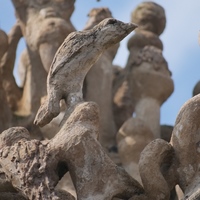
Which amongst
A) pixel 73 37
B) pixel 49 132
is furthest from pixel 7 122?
pixel 73 37

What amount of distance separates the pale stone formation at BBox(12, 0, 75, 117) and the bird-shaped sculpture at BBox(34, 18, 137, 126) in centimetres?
352

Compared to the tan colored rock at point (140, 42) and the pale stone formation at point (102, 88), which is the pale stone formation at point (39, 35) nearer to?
the pale stone formation at point (102, 88)

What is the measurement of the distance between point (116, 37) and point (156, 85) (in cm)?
404

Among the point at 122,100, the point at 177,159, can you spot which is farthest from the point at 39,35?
the point at 177,159

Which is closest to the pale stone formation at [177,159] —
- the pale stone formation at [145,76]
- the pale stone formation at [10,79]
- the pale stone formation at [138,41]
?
the pale stone formation at [145,76]

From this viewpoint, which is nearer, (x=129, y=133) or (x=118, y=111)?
(x=129, y=133)

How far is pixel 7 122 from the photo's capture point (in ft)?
46.5

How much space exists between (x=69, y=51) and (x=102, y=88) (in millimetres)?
4070

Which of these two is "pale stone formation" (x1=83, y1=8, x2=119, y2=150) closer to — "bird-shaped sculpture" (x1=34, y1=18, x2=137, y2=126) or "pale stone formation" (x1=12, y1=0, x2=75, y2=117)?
"pale stone formation" (x1=12, y1=0, x2=75, y2=117)

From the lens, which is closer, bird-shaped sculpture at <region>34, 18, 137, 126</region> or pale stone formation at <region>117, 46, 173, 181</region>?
bird-shaped sculpture at <region>34, 18, 137, 126</region>

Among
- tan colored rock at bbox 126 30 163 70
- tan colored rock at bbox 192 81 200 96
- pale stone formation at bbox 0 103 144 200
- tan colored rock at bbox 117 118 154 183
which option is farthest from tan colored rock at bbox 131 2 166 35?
pale stone formation at bbox 0 103 144 200

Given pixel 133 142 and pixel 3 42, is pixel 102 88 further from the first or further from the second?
pixel 133 142

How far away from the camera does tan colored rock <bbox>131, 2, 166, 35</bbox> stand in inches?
612

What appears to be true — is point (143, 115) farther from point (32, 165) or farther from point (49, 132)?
point (32, 165)
